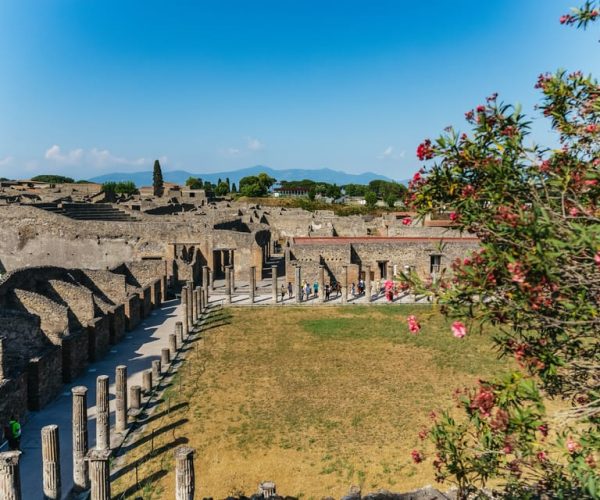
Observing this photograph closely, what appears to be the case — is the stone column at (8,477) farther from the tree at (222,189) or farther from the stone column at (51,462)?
the tree at (222,189)

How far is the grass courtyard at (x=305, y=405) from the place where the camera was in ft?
32.0

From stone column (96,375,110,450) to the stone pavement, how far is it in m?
0.43

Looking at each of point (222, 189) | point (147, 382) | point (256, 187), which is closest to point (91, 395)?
point (147, 382)

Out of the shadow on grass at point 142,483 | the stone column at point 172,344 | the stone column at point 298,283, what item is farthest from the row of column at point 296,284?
the shadow on grass at point 142,483

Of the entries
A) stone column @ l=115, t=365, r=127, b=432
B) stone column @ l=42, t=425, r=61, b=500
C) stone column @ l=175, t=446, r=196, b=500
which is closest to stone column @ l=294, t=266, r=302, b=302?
stone column @ l=115, t=365, r=127, b=432

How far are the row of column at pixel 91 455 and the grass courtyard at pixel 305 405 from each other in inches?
28.1

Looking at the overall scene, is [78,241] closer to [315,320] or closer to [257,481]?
[315,320]

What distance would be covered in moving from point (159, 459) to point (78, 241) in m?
24.6

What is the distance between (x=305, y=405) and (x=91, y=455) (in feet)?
20.3

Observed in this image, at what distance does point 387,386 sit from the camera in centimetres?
1414

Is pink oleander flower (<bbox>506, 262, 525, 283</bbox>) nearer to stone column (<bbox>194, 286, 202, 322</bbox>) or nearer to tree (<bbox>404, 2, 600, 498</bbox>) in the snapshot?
tree (<bbox>404, 2, 600, 498</bbox>)

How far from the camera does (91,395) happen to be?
557 inches

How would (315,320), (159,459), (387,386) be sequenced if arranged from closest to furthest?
1. (159,459)
2. (387,386)
3. (315,320)

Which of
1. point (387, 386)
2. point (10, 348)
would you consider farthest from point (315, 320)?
point (10, 348)
